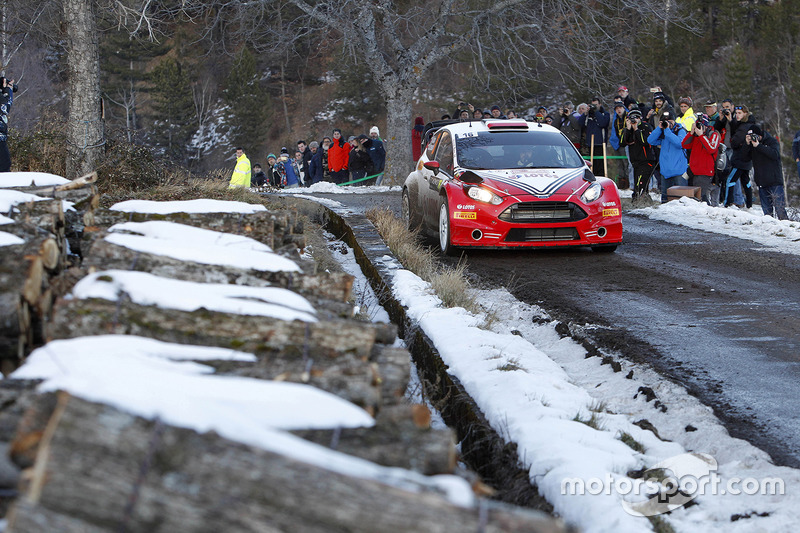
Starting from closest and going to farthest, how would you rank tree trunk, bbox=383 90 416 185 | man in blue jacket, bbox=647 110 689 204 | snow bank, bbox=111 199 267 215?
1. snow bank, bbox=111 199 267 215
2. man in blue jacket, bbox=647 110 689 204
3. tree trunk, bbox=383 90 416 185

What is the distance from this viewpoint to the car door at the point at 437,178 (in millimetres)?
11148

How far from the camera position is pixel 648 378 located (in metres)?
5.33

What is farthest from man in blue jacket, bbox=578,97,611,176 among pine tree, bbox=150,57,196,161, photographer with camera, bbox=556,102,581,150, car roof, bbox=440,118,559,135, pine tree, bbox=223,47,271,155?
pine tree, bbox=150,57,196,161

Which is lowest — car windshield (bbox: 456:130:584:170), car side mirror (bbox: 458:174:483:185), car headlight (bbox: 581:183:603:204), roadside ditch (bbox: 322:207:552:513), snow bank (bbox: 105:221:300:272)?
roadside ditch (bbox: 322:207:552:513)

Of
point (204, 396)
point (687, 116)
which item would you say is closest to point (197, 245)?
point (204, 396)

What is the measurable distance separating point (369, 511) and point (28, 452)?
94cm

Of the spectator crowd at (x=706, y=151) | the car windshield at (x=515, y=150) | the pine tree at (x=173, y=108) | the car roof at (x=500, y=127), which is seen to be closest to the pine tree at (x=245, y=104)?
the pine tree at (x=173, y=108)

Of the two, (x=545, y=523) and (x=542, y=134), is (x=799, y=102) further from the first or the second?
(x=545, y=523)

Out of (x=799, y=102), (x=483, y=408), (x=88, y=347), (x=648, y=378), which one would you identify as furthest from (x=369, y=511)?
(x=799, y=102)

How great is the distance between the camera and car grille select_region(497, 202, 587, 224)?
10.2 m

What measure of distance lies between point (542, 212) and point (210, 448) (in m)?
8.56

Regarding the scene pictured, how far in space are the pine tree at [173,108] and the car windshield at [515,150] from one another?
5125 cm

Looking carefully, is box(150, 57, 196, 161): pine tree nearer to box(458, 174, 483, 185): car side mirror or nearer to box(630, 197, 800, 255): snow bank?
box(630, 197, 800, 255): snow bank

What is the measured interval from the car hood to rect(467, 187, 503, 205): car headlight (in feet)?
0.27
